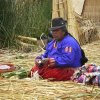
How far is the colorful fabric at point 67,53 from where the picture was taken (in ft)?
20.7

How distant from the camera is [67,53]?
6.34 meters

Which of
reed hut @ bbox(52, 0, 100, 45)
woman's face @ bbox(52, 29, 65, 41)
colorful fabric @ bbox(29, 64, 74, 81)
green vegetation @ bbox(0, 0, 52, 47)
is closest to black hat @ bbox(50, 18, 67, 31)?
woman's face @ bbox(52, 29, 65, 41)

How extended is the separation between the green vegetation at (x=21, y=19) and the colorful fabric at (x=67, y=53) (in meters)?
4.31

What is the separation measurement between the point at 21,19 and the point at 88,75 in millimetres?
5537

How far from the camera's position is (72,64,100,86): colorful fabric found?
595 centimetres

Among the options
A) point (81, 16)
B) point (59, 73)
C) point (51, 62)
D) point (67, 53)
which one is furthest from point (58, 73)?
point (81, 16)

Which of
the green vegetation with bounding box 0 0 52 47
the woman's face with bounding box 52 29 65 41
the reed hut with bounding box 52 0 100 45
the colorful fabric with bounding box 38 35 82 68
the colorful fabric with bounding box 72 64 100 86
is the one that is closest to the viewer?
the colorful fabric with bounding box 72 64 100 86

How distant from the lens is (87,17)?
516 inches

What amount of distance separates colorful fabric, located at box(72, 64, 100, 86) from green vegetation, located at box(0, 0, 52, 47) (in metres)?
4.68

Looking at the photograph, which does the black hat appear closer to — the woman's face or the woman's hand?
the woman's face

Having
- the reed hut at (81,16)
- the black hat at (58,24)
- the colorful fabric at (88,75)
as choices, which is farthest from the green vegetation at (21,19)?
the colorful fabric at (88,75)

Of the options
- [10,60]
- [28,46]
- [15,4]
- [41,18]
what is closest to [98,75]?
[10,60]

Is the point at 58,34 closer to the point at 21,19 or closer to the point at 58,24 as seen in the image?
the point at 58,24

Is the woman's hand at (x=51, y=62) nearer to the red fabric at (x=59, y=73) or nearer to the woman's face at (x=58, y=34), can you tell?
the red fabric at (x=59, y=73)
